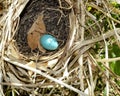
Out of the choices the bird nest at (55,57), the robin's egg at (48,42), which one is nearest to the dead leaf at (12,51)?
the bird nest at (55,57)

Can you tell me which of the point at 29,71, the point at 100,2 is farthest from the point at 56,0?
the point at 29,71

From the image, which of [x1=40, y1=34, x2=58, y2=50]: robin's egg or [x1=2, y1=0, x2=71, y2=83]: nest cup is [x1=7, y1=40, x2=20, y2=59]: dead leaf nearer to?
[x1=2, y1=0, x2=71, y2=83]: nest cup

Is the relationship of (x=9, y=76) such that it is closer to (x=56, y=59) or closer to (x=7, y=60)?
(x=7, y=60)

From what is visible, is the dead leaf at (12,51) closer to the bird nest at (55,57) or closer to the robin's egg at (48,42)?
the bird nest at (55,57)

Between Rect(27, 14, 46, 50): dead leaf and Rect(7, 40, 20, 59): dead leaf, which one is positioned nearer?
Rect(7, 40, 20, 59): dead leaf

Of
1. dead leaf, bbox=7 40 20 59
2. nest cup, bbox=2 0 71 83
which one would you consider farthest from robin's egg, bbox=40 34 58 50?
dead leaf, bbox=7 40 20 59

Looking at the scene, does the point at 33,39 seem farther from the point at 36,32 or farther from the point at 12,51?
the point at 12,51

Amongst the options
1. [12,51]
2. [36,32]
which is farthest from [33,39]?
[12,51]
